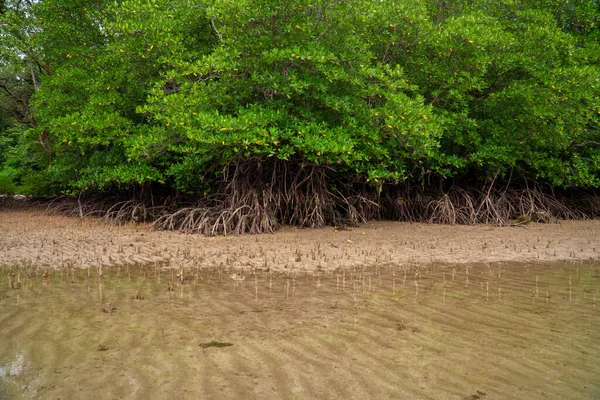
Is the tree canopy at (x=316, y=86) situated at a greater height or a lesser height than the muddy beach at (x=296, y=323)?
greater

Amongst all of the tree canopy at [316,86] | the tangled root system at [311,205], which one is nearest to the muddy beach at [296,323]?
the tangled root system at [311,205]

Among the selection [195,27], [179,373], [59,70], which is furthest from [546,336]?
[59,70]

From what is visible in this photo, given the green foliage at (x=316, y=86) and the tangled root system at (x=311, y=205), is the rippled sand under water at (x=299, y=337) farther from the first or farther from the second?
the tangled root system at (x=311, y=205)

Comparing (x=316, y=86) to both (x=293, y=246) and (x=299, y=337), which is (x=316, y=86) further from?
(x=299, y=337)

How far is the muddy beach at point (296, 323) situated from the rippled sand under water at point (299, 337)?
0.01m

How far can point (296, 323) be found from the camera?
11.4 ft

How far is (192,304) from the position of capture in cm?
397

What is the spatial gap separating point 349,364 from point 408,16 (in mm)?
8011

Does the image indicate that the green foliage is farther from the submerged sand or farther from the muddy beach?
the muddy beach

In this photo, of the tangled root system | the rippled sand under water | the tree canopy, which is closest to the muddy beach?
the rippled sand under water

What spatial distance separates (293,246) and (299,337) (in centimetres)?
391

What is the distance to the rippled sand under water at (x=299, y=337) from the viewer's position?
2.47m

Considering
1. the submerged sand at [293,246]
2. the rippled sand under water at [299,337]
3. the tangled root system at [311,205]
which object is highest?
the tangled root system at [311,205]

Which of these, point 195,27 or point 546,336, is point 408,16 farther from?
point 546,336
